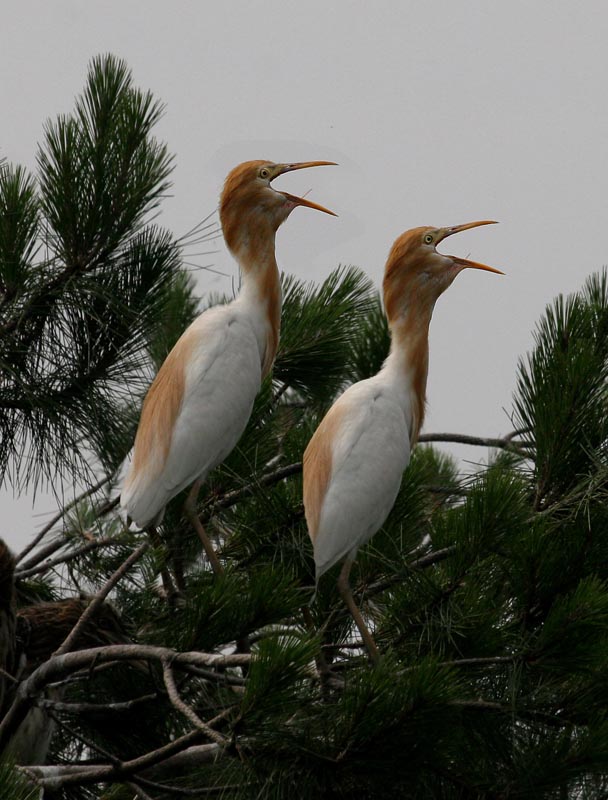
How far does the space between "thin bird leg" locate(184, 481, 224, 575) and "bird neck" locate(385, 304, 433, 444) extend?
1.32ft

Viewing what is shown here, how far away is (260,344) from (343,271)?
66cm

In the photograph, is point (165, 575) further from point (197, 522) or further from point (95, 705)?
point (95, 705)

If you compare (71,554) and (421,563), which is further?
(71,554)

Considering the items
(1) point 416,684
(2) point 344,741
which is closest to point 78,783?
(2) point 344,741

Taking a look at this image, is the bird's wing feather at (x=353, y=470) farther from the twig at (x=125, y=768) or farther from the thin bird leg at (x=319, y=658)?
the twig at (x=125, y=768)

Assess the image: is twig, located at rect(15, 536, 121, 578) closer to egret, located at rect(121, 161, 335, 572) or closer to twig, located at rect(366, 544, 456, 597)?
egret, located at rect(121, 161, 335, 572)

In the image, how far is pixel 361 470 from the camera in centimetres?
201

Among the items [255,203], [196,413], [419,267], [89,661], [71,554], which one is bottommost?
[89,661]

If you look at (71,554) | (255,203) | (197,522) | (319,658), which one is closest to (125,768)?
(319,658)

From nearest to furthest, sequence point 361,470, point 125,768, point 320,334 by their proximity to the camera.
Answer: point 125,768 < point 361,470 < point 320,334

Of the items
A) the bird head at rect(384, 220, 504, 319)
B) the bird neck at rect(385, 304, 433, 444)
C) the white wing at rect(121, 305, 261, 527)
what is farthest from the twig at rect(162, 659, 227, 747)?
the bird head at rect(384, 220, 504, 319)

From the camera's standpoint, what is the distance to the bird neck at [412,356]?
219 cm

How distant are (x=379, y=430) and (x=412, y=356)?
223 mm

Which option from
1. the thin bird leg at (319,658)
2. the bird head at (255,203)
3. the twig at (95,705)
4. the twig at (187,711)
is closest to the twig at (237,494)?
the thin bird leg at (319,658)
